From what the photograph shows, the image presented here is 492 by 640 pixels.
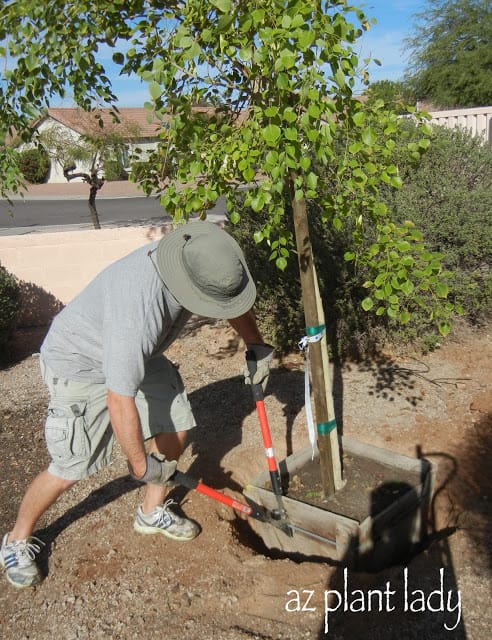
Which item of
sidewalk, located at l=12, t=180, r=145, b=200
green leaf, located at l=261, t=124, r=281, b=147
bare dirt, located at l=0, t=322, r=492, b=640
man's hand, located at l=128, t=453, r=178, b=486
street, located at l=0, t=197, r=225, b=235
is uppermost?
green leaf, located at l=261, t=124, r=281, b=147

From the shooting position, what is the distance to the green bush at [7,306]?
6.67m

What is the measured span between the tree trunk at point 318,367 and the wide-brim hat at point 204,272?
0.42 meters

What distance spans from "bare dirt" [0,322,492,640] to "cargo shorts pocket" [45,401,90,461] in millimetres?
651

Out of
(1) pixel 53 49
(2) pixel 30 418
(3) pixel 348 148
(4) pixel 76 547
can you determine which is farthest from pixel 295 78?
(2) pixel 30 418

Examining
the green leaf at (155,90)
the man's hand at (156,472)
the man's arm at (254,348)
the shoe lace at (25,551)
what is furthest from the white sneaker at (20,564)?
the green leaf at (155,90)

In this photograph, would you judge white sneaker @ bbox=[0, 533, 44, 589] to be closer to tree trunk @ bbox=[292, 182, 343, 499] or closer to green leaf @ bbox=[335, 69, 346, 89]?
tree trunk @ bbox=[292, 182, 343, 499]

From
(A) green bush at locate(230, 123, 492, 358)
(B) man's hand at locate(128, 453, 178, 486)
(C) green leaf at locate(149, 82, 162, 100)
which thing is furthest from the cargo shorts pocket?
(A) green bush at locate(230, 123, 492, 358)

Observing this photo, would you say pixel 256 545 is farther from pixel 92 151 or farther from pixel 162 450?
pixel 92 151

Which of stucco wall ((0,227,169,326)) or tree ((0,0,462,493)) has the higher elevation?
tree ((0,0,462,493))

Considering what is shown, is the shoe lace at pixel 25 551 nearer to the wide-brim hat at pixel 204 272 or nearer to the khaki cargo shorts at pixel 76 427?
the khaki cargo shorts at pixel 76 427

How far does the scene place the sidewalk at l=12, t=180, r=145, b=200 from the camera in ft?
94.9

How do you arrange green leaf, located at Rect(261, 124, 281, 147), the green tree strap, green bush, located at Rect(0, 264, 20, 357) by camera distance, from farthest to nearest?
green bush, located at Rect(0, 264, 20, 357)
the green tree strap
green leaf, located at Rect(261, 124, 281, 147)

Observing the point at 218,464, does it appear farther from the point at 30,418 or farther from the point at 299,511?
the point at 30,418

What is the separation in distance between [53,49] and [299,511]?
114 inches
